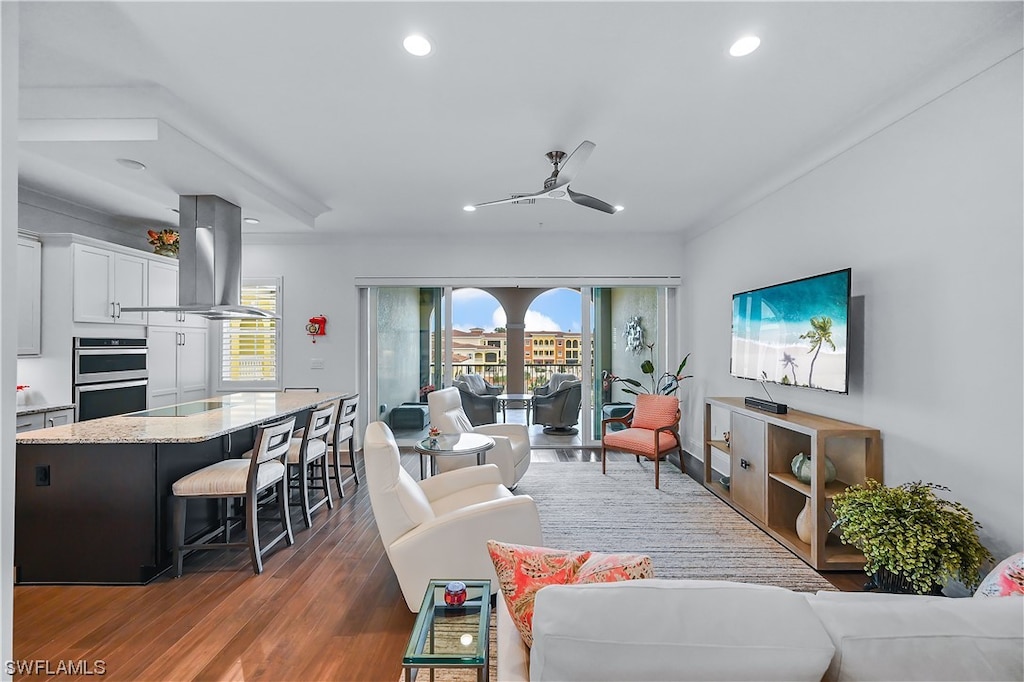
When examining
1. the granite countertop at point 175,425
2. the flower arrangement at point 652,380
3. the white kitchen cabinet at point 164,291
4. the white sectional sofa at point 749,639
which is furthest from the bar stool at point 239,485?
the flower arrangement at point 652,380

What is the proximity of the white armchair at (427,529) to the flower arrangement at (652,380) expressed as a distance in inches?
161

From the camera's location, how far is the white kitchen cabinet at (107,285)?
13.9ft

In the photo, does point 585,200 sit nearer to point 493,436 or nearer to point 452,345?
point 493,436

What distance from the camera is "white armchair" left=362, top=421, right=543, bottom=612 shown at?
2.30 m

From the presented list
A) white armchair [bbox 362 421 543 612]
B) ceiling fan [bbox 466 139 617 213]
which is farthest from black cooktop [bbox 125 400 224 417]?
ceiling fan [bbox 466 139 617 213]

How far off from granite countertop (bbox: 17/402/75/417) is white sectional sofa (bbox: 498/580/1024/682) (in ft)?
14.9

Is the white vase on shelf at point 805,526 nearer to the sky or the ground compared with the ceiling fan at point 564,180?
nearer to the ground

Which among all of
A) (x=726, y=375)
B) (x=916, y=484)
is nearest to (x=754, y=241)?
(x=726, y=375)

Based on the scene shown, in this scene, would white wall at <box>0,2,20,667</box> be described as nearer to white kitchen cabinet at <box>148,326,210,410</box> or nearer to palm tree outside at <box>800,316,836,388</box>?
palm tree outside at <box>800,316,836,388</box>

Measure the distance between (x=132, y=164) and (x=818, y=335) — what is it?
4.43m

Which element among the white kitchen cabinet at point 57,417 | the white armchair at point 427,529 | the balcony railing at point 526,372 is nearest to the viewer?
the white armchair at point 427,529

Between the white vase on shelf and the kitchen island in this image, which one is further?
the white vase on shelf

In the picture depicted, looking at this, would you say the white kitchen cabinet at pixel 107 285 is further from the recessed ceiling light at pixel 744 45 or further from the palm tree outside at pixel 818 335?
the palm tree outside at pixel 818 335

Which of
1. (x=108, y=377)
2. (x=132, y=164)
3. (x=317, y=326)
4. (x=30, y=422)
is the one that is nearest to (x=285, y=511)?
(x=30, y=422)
